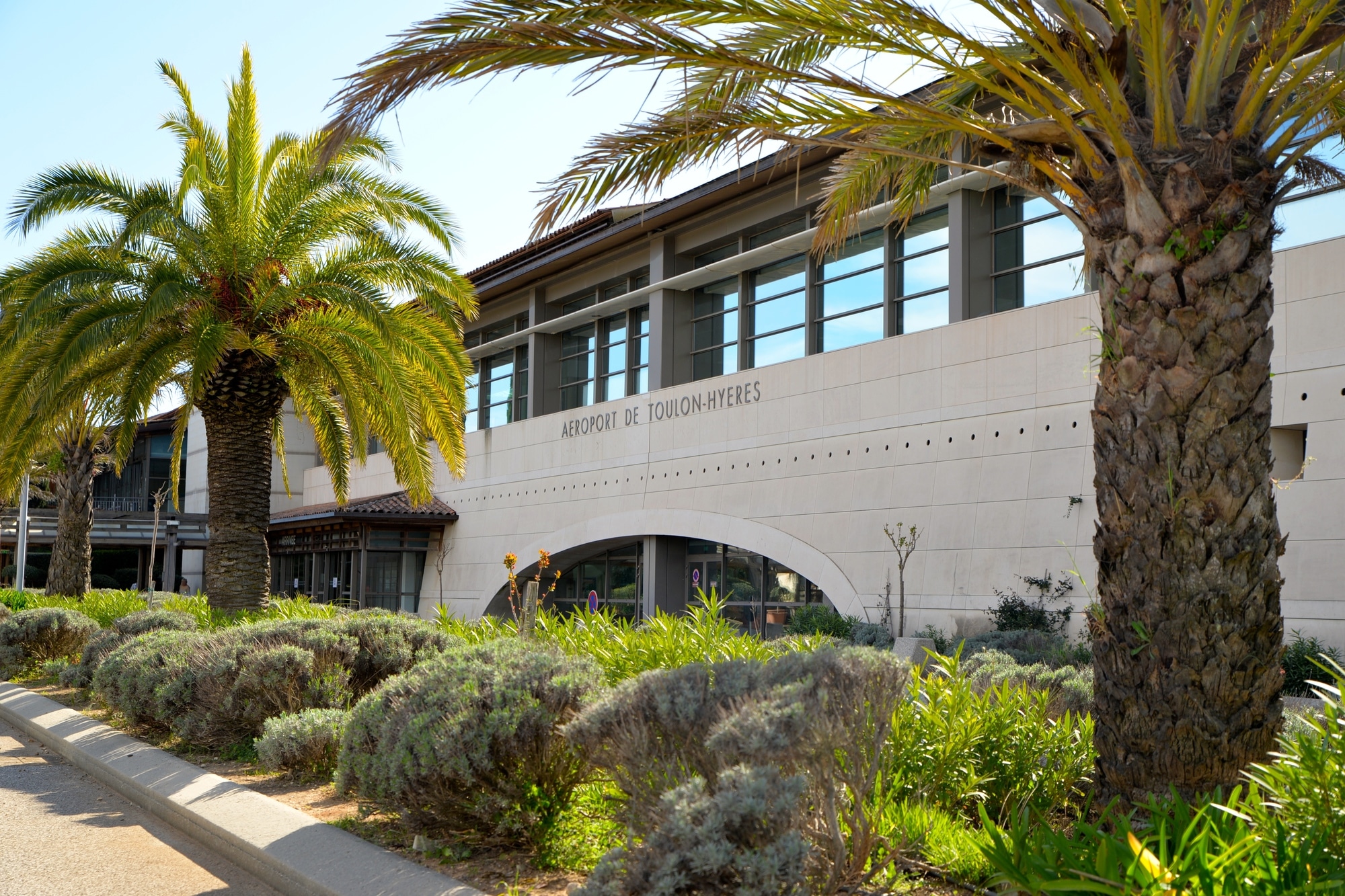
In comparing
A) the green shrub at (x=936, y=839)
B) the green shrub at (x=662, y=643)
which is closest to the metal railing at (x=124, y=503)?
the green shrub at (x=662, y=643)

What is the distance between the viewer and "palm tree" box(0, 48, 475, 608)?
595 inches

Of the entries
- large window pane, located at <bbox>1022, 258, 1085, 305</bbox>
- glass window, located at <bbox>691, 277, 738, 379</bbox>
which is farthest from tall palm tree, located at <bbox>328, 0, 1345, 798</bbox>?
glass window, located at <bbox>691, 277, 738, 379</bbox>

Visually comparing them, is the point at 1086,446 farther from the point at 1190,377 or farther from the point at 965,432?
the point at 1190,377

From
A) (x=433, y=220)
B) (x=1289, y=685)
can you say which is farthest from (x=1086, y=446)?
(x=433, y=220)

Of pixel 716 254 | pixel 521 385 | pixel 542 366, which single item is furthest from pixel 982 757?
pixel 521 385

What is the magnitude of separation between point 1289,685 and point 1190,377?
9.32 m

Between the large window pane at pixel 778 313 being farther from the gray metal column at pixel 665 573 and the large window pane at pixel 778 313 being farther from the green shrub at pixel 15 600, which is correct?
Answer: the green shrub at pixel 15 600

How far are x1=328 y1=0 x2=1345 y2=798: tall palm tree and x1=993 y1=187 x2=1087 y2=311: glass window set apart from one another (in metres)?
12.8

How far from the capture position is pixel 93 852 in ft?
21.9

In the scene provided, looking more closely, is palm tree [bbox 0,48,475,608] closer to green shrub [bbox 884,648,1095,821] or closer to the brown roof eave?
the brown roof eave

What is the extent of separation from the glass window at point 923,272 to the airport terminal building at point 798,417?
5 centimetres

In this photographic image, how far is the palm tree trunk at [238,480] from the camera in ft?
51.1

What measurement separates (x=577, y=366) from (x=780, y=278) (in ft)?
28.1

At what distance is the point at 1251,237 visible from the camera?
5.45 meters
